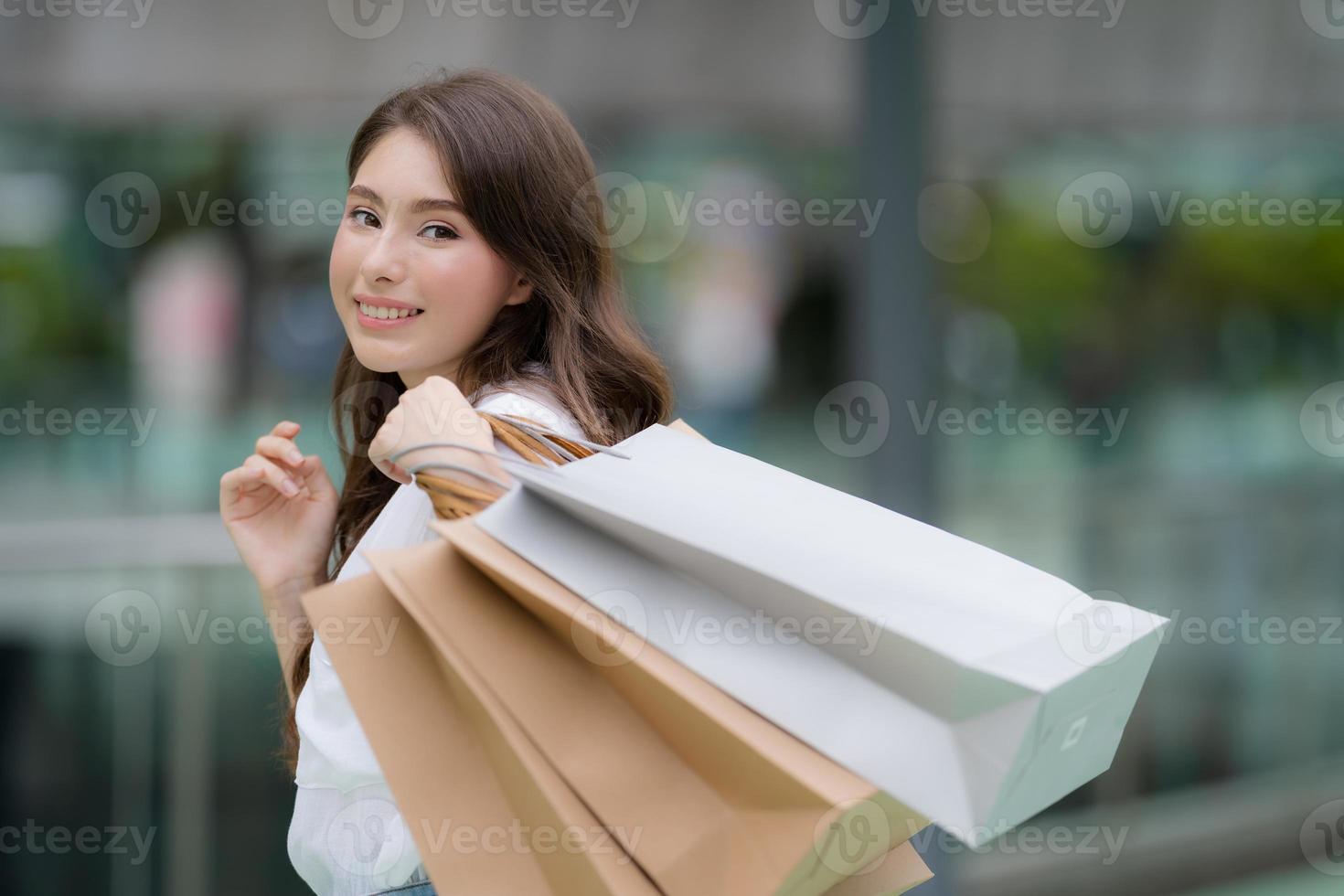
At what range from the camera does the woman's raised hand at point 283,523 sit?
1.69 meters

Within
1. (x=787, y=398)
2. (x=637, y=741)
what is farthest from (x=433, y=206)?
(x=787, y=398)

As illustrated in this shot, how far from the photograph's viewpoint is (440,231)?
1.44 meters

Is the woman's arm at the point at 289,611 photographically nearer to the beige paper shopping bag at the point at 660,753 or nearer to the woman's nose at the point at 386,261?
the woman's nose at the point at 386,261

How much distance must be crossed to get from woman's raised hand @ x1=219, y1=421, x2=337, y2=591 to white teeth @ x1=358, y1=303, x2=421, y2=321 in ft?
0.87

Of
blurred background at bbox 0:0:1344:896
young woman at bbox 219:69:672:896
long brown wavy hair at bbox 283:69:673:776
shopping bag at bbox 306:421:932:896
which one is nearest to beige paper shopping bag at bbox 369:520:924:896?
shopping bag at bbox 306:421:932:896

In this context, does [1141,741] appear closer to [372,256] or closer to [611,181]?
[611,181]

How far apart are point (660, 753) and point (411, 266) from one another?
0.65m

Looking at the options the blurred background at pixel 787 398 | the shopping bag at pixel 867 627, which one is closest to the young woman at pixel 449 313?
the shopping bag at pixel 867 627

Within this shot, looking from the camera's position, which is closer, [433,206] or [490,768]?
[490,768]

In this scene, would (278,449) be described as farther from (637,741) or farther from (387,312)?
(637,741)

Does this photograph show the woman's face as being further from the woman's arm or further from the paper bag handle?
the woman's arm

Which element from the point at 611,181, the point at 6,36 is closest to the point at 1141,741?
the point at 611,181

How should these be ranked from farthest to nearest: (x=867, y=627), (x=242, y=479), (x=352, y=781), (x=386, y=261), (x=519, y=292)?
(x=242, y=479) → (x=519, y=292) → (x=386, y=261) → (x=352, y=781) → (x=867, y=627)

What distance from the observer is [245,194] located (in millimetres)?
5043
